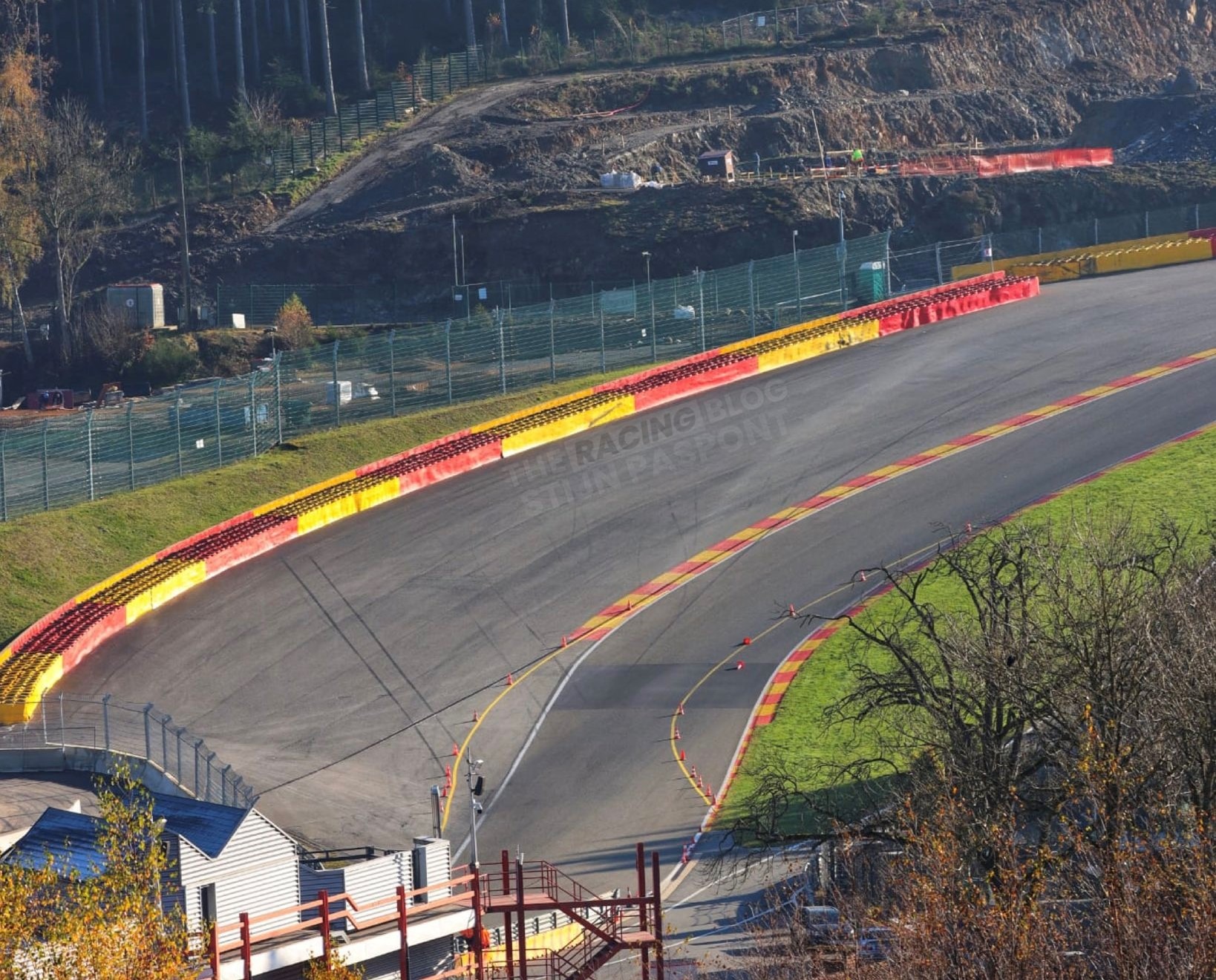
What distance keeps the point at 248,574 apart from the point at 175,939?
21.6 m

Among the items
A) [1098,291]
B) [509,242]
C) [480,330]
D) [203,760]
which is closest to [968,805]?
[203,760]

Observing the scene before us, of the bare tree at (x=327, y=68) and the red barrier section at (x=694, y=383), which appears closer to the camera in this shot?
the red barrier section at (x=694, y=383)

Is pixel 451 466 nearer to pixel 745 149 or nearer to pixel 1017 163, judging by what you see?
pixel 1017 163

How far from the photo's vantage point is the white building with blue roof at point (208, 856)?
20875 millimetres

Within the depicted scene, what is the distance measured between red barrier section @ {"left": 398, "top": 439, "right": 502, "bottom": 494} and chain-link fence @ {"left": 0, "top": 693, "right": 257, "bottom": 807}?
40.2 ft

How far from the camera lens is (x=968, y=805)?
21.5 meters

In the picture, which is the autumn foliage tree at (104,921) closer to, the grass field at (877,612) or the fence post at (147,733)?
the fence post at (147,733)

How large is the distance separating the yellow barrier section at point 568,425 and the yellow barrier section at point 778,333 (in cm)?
473

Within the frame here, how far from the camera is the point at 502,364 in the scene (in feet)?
163

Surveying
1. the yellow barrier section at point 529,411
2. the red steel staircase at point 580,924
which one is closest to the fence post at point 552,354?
the yellow barrier section at point 529,411

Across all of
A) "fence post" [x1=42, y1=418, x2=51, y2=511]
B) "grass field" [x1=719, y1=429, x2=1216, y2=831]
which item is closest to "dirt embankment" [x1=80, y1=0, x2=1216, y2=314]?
"grass field" [x1=719, y1=429, x2=1216, y2=831]

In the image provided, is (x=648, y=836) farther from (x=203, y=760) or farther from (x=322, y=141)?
(x=322, y=141)

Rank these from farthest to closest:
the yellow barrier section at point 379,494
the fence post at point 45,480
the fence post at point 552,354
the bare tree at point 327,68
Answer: the bare tree at point 327,68 < the fence post at point 552,354 < the yellow barrier section at point 379,494 < the fence post at point 45,480

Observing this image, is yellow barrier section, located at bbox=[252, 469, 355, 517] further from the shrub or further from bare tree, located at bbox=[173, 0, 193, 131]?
bare tree, located at bbox=[173, 0, 193, 131]
